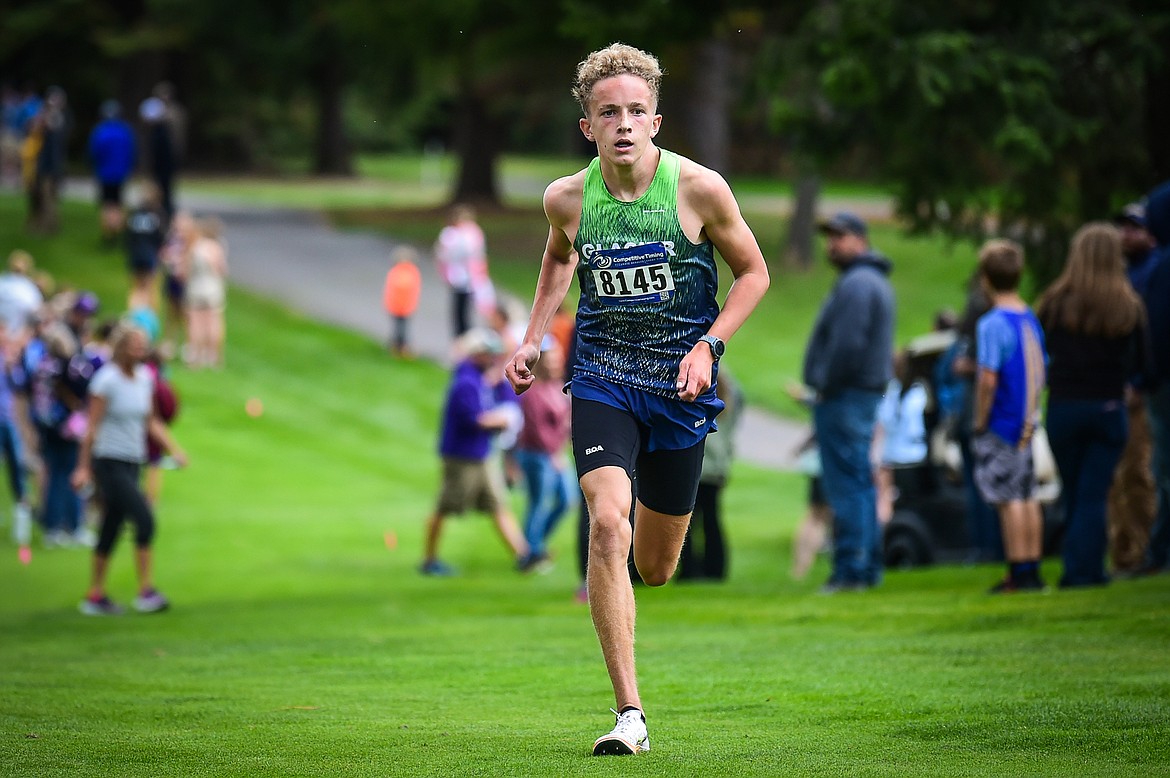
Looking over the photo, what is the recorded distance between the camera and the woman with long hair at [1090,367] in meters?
10.4

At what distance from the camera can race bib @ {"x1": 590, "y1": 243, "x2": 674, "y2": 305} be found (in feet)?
20.1

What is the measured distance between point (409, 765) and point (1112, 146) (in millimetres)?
12006

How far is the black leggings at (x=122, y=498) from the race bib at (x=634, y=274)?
782 centimetres

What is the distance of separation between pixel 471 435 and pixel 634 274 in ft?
31.1

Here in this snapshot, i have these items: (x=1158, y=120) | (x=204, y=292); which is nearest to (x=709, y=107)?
(x=204, y=292)

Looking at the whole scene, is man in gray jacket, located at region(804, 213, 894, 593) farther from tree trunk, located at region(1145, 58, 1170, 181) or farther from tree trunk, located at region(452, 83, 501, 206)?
tree trunk, located at region(452, 83, 501, 206)

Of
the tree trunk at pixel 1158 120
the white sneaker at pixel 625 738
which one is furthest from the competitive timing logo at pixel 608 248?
the tree trunk at pixel 1158 120

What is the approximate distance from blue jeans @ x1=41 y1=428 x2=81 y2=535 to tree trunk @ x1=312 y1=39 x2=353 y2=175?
103ft

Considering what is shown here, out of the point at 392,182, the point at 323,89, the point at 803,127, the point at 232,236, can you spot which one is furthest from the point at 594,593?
the point at 392,182

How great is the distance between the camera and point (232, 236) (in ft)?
129

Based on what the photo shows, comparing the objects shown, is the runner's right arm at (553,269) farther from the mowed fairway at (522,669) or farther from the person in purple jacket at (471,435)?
the person in purple jacket at (471,435)

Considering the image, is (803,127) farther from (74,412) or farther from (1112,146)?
(74,412)

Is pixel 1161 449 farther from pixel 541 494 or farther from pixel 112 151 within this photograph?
pixel 112 151

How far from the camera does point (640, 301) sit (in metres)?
6.17
